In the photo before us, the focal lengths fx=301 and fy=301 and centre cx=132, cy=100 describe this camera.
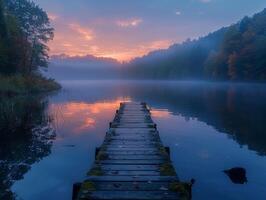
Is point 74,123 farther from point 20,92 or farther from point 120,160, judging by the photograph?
point 20,92

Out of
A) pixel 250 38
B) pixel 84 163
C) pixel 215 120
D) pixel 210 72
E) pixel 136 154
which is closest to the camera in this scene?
pixel 136 154

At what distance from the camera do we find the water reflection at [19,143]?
10.8 metres

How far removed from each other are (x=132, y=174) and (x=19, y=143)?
906 cm

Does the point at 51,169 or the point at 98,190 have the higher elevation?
the point at 98,190

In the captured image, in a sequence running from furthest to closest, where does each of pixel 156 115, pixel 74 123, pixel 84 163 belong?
pixel 156 115 < pixel 74 123 < pixel 84 163

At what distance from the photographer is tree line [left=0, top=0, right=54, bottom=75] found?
40688 millimetres

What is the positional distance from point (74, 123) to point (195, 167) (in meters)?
12.1

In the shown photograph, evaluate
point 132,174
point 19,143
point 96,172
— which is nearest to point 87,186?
point 96,172

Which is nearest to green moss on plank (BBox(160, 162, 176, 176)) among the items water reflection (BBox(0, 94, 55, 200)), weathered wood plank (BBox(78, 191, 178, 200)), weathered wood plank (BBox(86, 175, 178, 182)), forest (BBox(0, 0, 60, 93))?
weathered wood plank (BBox(86, 175, 178, 182))

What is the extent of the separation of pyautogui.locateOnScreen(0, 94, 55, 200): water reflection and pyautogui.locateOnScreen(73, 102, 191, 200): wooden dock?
318 centimetres

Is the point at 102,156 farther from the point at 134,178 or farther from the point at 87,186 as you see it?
the point at 87,186

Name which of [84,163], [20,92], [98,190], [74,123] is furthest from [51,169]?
[20,92]

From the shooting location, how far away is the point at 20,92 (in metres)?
38.2

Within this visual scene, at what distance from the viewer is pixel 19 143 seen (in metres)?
15.0
